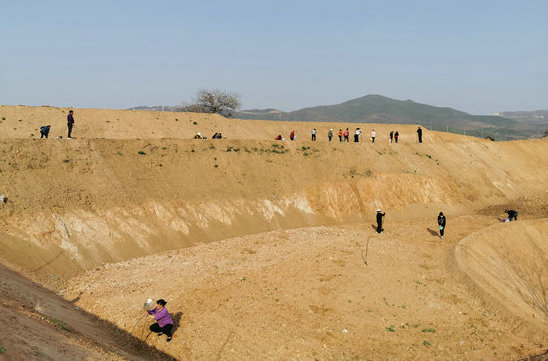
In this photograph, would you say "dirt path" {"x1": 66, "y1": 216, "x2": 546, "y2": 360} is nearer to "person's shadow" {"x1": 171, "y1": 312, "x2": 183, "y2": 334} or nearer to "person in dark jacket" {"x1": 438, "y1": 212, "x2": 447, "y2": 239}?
"person's shadow" {"x1": 171, "y1": 312, "x2": 183, "y2": 334}

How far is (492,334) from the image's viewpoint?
13.2 metres

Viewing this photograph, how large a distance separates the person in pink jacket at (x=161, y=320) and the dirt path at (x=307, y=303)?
0.36m

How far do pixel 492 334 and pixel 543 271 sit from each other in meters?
10.4

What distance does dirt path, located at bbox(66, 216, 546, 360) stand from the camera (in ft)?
38.7

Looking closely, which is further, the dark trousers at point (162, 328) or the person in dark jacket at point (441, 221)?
the person in dark jacket at point (441, 221)

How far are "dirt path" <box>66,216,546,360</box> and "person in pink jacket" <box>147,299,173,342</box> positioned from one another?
0.36 metres

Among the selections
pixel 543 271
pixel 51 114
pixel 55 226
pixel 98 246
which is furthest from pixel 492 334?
pixel 51 114

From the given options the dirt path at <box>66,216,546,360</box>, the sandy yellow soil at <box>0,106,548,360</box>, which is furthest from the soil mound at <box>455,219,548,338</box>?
the dirt path at <box>66,216,546,360</box>

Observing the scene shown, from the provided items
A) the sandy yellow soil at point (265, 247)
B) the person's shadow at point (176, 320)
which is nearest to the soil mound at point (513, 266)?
the sandy yellow soil at point (265, 247)

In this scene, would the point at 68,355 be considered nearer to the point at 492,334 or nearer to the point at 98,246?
the point at 98,246

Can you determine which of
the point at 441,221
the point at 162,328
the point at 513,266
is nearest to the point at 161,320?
the point at 162,328

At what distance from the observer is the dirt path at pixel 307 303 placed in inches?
464

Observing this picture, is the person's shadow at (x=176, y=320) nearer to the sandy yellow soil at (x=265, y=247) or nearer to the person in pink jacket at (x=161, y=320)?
the sandy yellow soil at (x=265, y=247)

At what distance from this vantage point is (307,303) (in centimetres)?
1411
